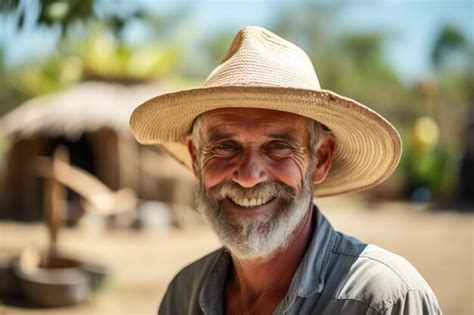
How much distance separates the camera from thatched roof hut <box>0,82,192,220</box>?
555 inches

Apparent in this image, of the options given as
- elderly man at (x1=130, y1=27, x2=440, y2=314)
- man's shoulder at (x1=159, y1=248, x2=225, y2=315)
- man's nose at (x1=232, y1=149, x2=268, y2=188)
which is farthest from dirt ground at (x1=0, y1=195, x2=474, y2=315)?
man's nose at (x1=232, y1=149, x2=268, y2=188)

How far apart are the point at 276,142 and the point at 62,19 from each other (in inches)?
75.8

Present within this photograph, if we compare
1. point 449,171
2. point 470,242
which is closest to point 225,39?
point 449,171

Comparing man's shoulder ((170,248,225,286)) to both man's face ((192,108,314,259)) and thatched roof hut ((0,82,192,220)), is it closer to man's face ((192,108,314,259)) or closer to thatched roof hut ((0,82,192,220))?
man's face ((192,108,314,259))

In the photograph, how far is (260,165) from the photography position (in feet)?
6.55

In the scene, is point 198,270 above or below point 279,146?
below

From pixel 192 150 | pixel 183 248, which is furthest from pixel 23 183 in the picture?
pixel 192 150

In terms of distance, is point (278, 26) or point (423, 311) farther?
point (278, 26)

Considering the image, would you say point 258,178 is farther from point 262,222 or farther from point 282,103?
point 282,103

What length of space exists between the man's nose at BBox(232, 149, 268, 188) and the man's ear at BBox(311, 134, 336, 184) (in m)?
0.26

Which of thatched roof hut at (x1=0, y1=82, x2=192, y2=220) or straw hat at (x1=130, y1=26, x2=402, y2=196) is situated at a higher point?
thatched roof hut at (x1=0, y1=82, x2=192, y2=220)

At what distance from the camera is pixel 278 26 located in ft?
155

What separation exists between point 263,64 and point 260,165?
1.09ft

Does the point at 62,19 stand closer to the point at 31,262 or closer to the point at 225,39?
the point at 31,262
